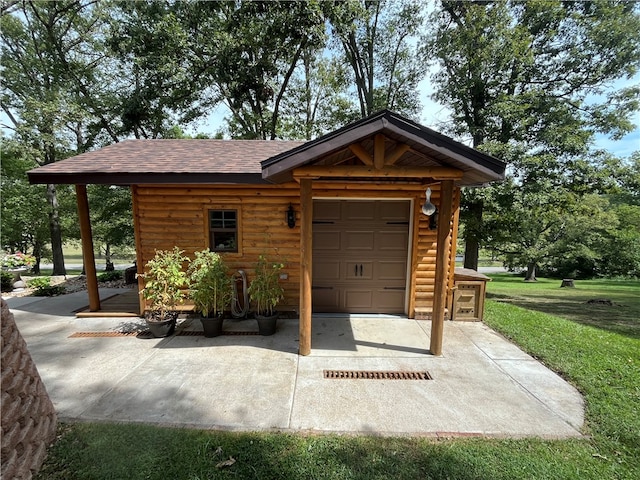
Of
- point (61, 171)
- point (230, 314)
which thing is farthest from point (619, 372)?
point (61, 171)

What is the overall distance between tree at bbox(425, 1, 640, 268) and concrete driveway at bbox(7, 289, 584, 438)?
253 inches

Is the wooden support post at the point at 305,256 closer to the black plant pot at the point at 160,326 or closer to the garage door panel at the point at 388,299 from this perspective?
the garage door panel at the point at 388,299

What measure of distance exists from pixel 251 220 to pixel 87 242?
328cm

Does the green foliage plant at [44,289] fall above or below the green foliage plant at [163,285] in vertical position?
below

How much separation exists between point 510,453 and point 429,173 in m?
3.00

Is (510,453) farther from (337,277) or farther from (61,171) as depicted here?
(61,171)

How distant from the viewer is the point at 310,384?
11.0 feet

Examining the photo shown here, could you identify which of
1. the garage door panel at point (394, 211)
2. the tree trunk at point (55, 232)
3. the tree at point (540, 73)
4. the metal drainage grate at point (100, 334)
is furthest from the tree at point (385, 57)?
the tree trunk at point (55, 232)

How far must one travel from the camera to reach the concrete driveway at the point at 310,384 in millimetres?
2762

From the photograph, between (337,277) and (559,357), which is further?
(337,277)

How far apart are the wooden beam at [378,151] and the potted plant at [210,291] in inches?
120

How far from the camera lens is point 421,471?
2188mm

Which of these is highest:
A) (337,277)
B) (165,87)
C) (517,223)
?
(165,87)

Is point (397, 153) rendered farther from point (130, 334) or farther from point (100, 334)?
point (100, 334)
